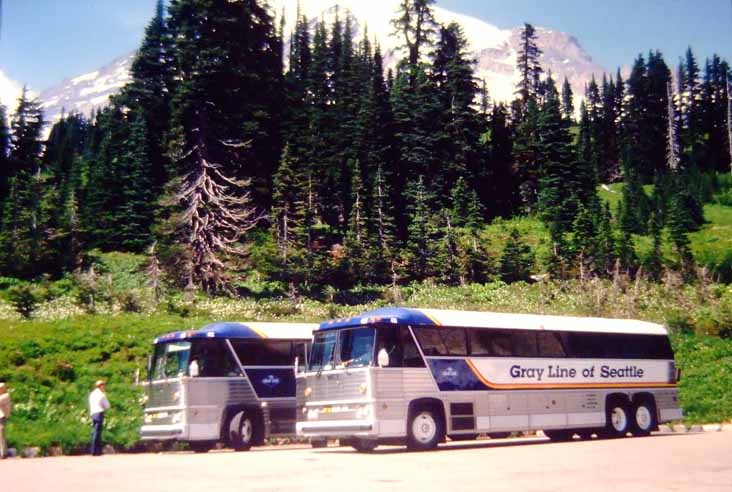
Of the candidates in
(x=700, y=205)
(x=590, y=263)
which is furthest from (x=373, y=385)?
(x=700, y=205)

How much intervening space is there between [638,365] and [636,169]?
84.3m

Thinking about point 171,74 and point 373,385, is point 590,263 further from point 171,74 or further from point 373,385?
point 373,385

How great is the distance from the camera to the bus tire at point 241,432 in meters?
20.2

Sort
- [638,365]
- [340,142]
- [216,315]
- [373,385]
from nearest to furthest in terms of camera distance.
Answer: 1. [373,385]
2. [638,365]
3. [216,315]
4. [340,142]

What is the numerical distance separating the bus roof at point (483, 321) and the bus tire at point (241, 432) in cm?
364

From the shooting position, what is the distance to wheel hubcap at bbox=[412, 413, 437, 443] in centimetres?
1794

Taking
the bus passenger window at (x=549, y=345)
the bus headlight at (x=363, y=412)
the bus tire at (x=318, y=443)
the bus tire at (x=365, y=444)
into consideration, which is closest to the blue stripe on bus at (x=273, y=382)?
the bus tire at (x=318, y=443)

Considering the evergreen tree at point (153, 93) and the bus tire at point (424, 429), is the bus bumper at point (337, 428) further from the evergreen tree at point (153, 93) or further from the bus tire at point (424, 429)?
the evergreen tree at point (153, 93)

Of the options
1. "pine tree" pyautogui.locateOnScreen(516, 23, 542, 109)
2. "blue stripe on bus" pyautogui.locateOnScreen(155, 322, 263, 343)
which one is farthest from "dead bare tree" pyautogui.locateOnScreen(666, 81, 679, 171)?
"blue stripe on bus" pyautogui.locateOnScreen(155, 322, 263, 343)

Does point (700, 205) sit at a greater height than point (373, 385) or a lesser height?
greater

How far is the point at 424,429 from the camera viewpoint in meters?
18.2

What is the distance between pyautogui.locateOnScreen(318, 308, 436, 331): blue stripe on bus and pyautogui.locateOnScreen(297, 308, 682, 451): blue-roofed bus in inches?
1.1

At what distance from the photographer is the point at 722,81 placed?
126812 millimetres

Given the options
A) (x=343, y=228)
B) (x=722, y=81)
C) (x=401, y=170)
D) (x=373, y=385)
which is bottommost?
(x=373, y=385)
